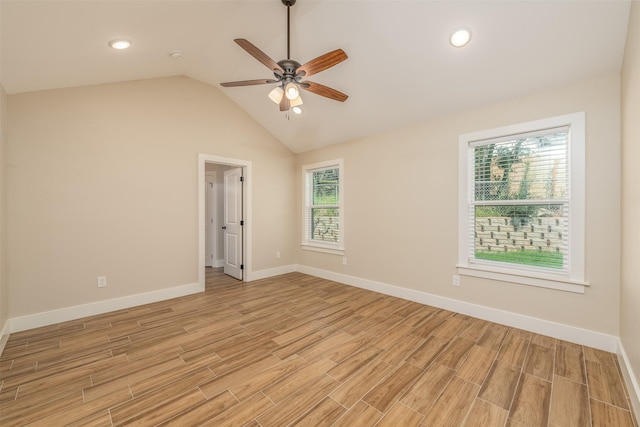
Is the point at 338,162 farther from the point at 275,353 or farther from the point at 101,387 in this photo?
the point at 101,387

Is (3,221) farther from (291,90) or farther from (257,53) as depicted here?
(291,90)

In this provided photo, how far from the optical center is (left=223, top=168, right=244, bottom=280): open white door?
495cm

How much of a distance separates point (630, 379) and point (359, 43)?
139 inches

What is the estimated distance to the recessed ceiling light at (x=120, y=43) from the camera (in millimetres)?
2389

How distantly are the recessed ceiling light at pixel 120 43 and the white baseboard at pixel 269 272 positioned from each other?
11.7 feet

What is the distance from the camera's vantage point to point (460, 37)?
2.43 m

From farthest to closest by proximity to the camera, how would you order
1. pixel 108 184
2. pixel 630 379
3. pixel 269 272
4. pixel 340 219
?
1. pixel 269 272
2. pixel 340 219
3. pixel 108 184
4. pixel 630 379

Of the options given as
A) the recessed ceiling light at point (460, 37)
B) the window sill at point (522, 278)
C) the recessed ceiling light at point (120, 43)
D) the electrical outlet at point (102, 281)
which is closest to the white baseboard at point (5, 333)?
the electrical outlet at point (102, 281)

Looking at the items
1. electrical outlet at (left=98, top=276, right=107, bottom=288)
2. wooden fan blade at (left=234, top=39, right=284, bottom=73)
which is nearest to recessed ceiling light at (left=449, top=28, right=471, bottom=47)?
wooden fan blade at (left=234, top=39, right=284, bottom=73)

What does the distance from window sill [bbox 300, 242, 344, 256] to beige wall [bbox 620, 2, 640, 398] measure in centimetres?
331

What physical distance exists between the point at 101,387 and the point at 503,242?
3992 mm

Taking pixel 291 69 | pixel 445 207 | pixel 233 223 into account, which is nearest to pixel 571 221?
pixel 445 207

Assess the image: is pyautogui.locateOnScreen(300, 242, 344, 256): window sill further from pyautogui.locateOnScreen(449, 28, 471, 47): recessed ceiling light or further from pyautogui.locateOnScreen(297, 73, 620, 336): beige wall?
pyautogui.locateOnScreen(449, 28, 471, 47): recessed ceiling light

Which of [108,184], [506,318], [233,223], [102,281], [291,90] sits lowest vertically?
[506,318]
